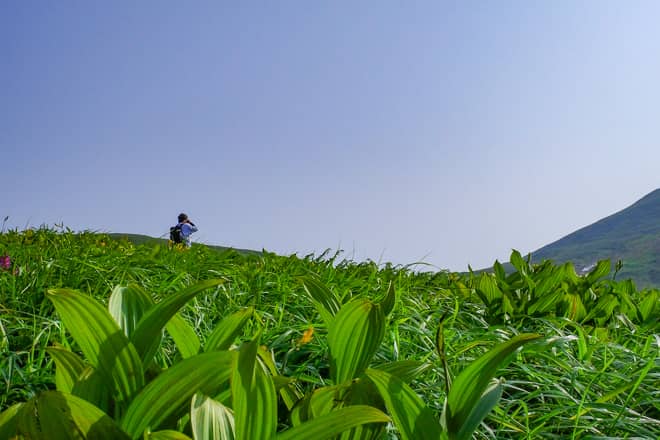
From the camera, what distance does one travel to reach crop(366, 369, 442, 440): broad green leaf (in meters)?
1.11

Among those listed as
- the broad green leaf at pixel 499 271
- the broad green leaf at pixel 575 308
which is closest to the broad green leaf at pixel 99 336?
the broad green leaf at pixel 575 308

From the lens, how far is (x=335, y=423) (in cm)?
97

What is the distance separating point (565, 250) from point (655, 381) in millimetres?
160541

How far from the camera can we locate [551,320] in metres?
3.44

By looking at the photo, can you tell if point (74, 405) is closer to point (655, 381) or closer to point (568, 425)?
point (568, 425)

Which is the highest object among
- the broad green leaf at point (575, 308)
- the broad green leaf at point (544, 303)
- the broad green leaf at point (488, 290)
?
the broad green leaf at point (488, 290)

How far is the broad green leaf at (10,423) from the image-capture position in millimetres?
1092

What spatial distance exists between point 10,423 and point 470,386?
0.88 metres

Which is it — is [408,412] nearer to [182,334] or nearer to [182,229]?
[182,334]

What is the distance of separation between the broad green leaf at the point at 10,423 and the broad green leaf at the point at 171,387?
7.6 inches

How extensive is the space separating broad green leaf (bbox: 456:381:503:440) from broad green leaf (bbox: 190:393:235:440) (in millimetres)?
449

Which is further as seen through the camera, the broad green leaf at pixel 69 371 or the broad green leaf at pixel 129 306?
the broad green leaf at pixel 129 306

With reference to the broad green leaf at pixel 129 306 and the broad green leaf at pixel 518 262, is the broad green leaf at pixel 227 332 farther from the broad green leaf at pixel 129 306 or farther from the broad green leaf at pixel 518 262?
the broad green leaf at pixel 518 262

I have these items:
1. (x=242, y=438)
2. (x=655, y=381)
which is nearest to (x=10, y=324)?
(x=242, y=438)
